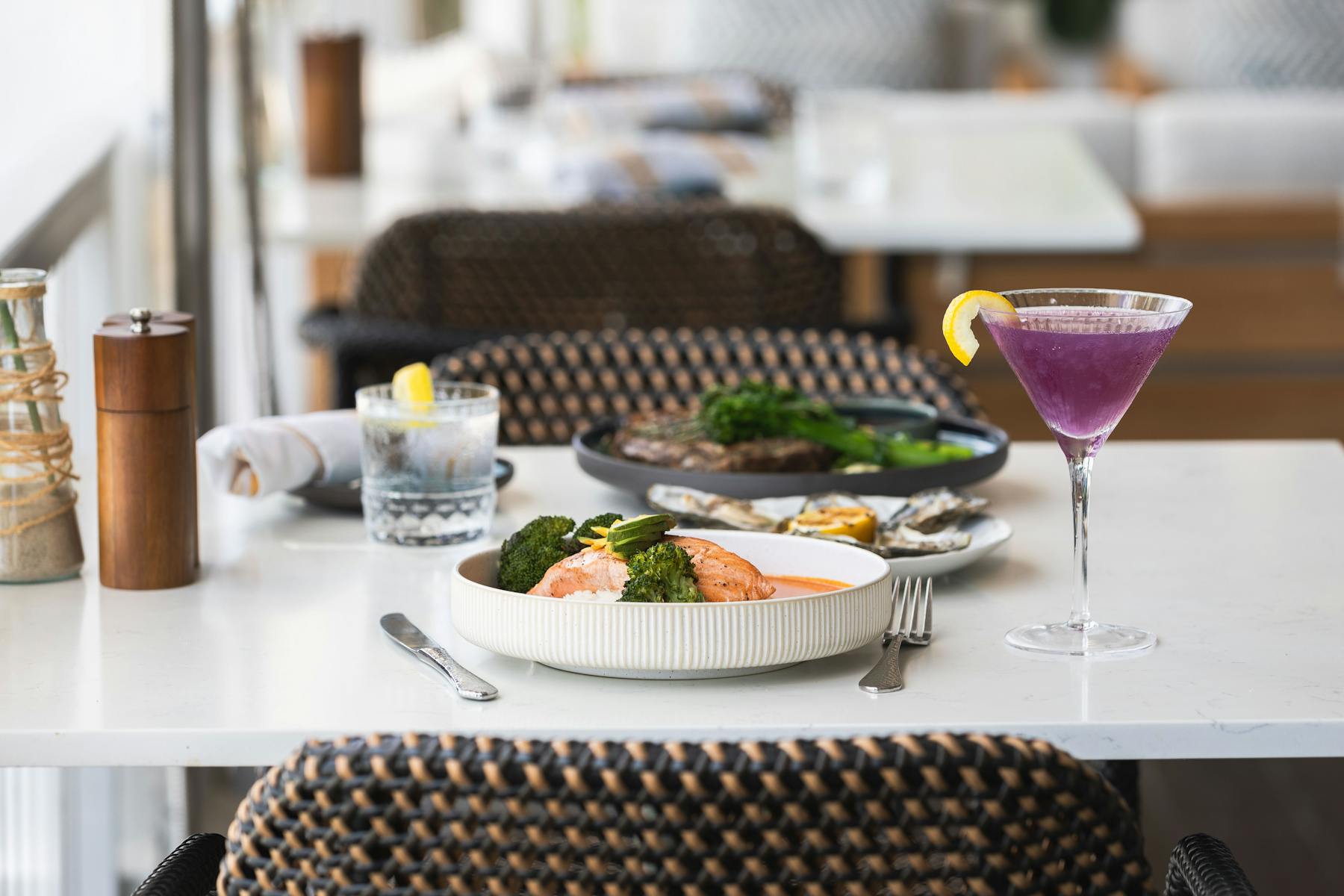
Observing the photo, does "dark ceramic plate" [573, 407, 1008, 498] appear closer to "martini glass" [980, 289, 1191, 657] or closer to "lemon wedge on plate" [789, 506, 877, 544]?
"lemon wedge on plate" [789, 506, 877, 544]

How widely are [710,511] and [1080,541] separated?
28 cm

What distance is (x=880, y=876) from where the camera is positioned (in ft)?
2.32

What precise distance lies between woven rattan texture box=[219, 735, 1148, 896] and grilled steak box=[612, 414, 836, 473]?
0.62 metres

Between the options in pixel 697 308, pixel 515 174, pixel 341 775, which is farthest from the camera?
pixel 515 174

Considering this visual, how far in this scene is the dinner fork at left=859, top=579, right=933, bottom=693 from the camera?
37.0 inches

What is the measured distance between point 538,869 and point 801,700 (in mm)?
250

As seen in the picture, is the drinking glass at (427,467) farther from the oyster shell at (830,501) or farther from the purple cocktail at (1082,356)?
the purple cocktail at (1082,356)

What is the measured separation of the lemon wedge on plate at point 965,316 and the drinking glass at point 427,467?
0.36 m

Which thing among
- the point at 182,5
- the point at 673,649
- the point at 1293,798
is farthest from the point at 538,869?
the point at 1293,798

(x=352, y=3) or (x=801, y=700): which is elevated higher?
(x=352, y=3)

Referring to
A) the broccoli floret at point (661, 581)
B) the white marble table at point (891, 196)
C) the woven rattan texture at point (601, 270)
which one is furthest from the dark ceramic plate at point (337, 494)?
the white marble table at point (891, 196)

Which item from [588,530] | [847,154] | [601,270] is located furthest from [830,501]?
[847,154]

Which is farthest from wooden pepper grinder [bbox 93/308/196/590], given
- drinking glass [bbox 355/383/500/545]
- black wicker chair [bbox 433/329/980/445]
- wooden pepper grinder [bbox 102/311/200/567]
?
black wicker chair [bbox 433/329/980/445]

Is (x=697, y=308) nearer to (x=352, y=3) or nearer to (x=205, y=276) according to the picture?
(x=205, y=276)
